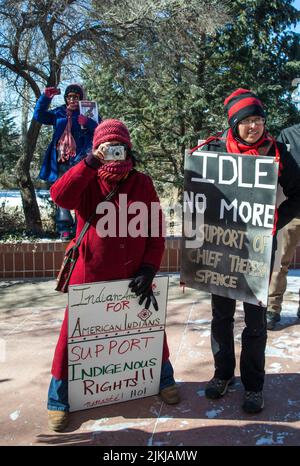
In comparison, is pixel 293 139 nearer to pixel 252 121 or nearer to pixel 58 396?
pixel 252 121

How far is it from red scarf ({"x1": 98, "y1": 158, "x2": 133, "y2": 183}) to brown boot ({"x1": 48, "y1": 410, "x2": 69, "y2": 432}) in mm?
1297

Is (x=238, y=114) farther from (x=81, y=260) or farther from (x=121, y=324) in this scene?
(x=121, y=324)

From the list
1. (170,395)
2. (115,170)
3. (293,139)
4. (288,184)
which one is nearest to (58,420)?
(170,395)

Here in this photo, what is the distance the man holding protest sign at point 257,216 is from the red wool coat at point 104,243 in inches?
16.6

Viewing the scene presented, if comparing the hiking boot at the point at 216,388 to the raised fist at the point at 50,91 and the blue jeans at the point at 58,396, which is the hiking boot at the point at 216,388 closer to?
the blue jeans at the point at 58,396

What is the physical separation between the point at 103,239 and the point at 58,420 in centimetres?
101

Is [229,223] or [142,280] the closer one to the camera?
[142,280]

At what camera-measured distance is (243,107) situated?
247 cm

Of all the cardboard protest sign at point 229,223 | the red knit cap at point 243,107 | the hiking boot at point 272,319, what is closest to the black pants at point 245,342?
the cardboard protest sign at point 229,223

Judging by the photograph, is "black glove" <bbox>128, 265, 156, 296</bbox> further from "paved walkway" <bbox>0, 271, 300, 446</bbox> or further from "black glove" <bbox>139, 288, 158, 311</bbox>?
"paved walkway" <bbox>0, 271, 300, 446</bbox>

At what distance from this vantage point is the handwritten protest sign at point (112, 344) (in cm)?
254

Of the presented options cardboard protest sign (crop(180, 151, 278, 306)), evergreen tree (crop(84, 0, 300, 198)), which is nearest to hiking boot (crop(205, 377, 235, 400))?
cardboard protest sign (crop(180, 151, 278, 306))

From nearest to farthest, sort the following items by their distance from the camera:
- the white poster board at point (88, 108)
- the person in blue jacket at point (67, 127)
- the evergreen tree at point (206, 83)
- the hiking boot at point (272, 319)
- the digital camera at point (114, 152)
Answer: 1. the digital camera at point (114, 152)
2. the hiking boot at point (272, 319)
3. the white poster board at point (88, 108)
4. the person in blue jacket at point (67, 127)
5. the evergreen tree at point (206, 83)

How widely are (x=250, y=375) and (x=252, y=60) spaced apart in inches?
281
